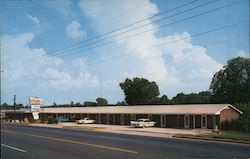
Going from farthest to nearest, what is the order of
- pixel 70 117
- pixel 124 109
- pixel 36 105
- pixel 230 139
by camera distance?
pixel 70 117
pixel 124 109
pixel 36 105
pixel 230 139

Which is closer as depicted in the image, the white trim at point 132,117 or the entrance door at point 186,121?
the entrance door at point 186,121

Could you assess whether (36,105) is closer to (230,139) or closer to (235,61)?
(230,139)

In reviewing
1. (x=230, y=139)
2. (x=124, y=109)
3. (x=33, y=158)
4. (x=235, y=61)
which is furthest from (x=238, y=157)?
(x=235, y=61)

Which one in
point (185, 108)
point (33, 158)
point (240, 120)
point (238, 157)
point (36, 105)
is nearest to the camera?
point (238, 157)

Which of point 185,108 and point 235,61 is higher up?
point 235,61

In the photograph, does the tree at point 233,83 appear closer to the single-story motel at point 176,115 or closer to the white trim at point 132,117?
the single-story motel at point 176,115

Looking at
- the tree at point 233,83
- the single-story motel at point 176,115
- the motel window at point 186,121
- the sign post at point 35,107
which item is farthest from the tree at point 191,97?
the sign post at point 35,107

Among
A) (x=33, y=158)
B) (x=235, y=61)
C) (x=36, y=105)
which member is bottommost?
(x=33, y=158)

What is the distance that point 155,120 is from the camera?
51.9m

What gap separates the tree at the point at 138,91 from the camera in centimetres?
9712

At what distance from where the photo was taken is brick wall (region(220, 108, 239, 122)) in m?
43.9

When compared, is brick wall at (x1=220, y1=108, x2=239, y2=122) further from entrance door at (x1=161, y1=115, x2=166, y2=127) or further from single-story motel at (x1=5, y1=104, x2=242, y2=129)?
entrance door at (x1=161, y1=115, x2=166, y2=127)

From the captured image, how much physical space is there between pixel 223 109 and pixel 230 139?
1767cm

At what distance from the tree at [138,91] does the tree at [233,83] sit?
27.2 meters
